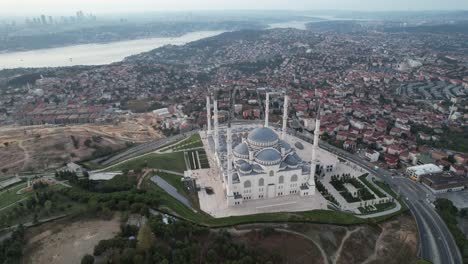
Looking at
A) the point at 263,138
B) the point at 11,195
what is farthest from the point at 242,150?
the point at 11,195

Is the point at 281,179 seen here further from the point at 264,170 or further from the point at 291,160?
the point at 291,160

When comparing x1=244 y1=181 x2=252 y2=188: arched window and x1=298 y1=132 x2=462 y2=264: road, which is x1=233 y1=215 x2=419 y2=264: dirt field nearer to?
x1=298 y1=132 x2=462 y2=264: road

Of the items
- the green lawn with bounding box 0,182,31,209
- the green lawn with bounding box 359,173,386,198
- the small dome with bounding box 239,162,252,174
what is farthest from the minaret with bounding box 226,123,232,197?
the green lawn with bounding box 0,182,31,209

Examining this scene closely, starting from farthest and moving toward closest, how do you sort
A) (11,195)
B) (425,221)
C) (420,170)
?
(420,170) → (11,195) → (425,221)

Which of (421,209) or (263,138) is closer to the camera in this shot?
(421,209)

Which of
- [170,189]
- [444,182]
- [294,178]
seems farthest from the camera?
[444,182]

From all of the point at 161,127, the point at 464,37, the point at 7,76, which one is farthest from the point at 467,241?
the point at 464,37

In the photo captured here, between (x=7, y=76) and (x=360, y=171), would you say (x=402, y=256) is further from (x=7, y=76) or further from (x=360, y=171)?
(x=7, y=76)
